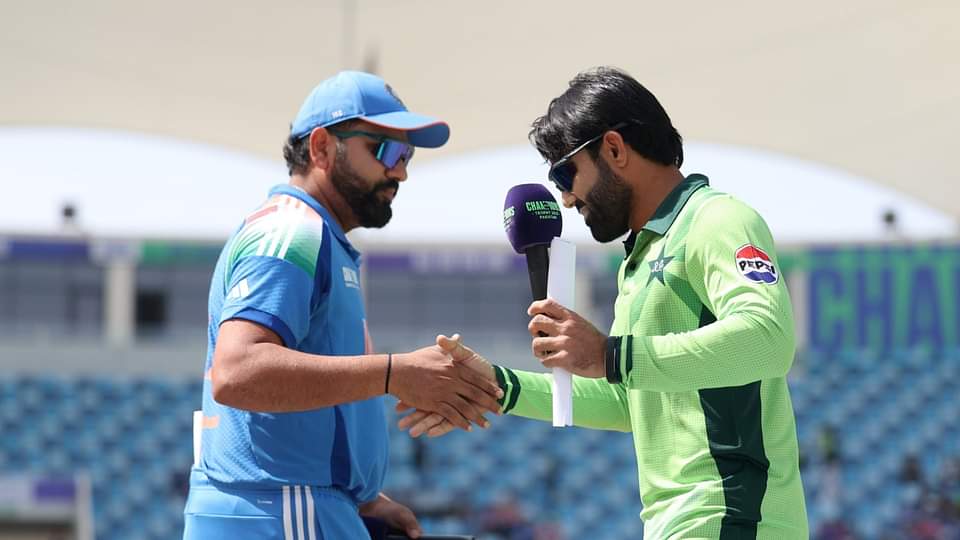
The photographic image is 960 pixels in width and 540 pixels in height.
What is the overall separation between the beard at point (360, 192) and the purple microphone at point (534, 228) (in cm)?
44

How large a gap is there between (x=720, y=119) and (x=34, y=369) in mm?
15753

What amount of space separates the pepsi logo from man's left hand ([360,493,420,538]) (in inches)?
47.1

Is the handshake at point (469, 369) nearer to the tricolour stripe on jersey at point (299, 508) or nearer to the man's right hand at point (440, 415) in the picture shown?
the man's right hand at point (440, 415)

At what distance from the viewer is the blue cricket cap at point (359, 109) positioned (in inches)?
118

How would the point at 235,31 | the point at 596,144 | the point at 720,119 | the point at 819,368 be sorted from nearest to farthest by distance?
the point at 596,144 → the point at 235,31 → the point at 720,119 → the point at 819,368

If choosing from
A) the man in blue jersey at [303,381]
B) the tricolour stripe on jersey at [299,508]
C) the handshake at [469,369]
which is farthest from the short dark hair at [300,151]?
the tricolour stripe on jersey at [299,508]

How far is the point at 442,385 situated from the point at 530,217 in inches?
16.0

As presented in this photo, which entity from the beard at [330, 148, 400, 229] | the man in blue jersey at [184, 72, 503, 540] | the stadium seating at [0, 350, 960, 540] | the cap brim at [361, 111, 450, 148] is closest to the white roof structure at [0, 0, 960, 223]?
the stadium seating at [0, 350, 960, 540]

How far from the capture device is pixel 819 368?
2267 centimetres

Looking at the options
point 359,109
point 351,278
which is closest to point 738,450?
point 351,278

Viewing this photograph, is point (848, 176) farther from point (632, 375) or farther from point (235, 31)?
point (632, 375)

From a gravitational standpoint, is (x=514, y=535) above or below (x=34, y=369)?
below

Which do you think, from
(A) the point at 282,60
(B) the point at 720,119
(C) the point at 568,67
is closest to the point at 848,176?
(B) the point at 720,119

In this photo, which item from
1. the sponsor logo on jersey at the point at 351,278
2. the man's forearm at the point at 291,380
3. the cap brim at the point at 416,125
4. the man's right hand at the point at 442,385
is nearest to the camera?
the man's forearm at the point at 291,380
